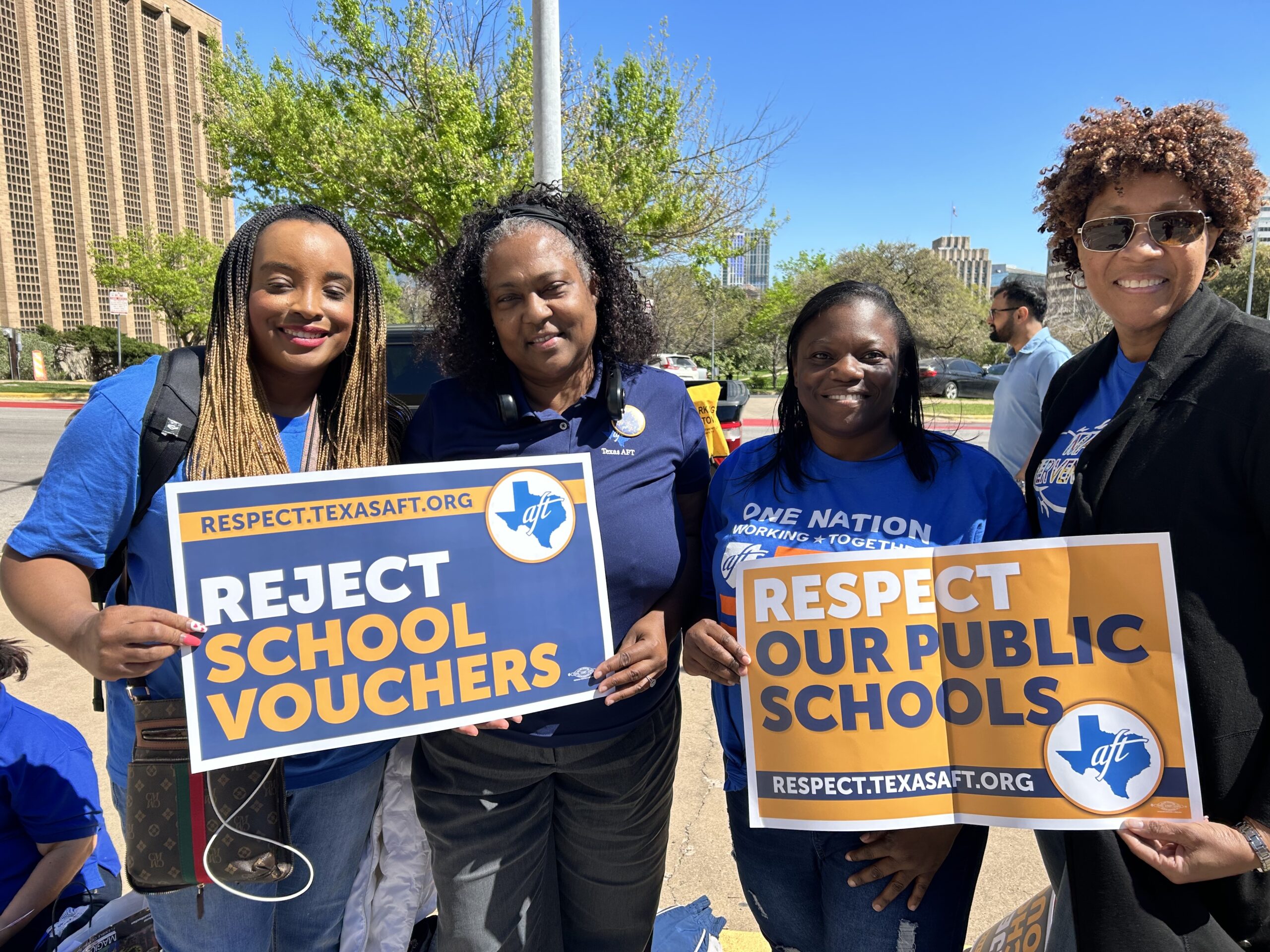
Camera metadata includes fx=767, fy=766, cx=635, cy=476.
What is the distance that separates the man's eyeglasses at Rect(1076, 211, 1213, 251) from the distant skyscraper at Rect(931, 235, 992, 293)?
156328mm

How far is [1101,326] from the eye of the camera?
2600 centimetres

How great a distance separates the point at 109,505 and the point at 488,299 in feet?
3.43

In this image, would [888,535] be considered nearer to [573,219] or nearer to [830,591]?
[830,591]

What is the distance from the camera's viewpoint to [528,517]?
1.90 meters

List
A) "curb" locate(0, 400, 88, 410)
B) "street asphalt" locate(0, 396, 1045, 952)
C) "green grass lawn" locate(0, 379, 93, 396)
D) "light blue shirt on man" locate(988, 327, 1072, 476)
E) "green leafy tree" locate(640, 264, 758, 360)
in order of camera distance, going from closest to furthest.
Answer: "street asphalt" locate(0, 396, 1045, 952) → "light blue shirt on man" locate(988, 327, 1072, 476) → "curb" locate(0, 400, 88, 410) → "green grass lawn" locate(0, 379, 93, 396) → "green leafy tree" locate(640, 264, 758, 360)

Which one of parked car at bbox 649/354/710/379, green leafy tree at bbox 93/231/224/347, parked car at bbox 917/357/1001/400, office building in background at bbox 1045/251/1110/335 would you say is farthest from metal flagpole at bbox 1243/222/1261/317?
green leafy tree at bbox 93/231/224/347

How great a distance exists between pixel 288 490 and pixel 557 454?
627 mm

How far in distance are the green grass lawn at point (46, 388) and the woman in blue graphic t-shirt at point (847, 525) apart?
2680 cm

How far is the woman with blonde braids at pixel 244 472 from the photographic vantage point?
1640 mm

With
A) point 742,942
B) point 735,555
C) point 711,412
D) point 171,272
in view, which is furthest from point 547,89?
point 171,272

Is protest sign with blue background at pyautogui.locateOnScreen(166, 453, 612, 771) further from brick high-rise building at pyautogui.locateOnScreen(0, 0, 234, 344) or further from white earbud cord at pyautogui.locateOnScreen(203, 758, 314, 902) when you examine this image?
brick high-rise building at pyautogui.locateOnScreen(0, 0, 234, 344)

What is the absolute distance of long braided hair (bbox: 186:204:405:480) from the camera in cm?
176

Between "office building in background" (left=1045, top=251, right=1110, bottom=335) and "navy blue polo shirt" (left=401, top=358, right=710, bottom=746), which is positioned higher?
"office building in background" (left=1045, top=251, right=1110, bottom=335)

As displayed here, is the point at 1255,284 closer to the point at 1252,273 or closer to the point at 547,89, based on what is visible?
the point at 1252,273
